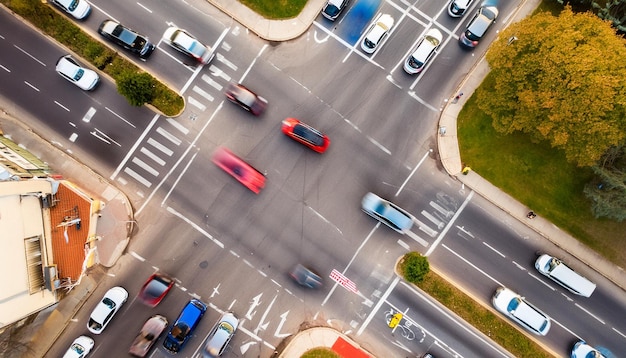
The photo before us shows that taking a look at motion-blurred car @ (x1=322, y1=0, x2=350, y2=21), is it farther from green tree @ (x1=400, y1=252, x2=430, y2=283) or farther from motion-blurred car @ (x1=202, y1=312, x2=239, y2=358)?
motion-blurred car @ (x1=202, y1=312, x2=239, y2=358)

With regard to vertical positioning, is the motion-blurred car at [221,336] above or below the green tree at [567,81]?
below

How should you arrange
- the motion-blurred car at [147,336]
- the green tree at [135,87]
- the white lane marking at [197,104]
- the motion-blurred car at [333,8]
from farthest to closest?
the white lane marking at [197,104] < the motion-blurred car at [333,8] < the motion-blurred car at [147,336] < the green tree at [135,87]

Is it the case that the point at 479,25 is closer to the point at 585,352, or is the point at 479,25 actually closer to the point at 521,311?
the point at 521,311

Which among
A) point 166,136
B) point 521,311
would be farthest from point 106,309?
point 521,311

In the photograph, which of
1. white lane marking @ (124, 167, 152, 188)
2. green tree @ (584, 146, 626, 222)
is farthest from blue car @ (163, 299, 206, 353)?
green tree @ (584, 146, 626, 222)

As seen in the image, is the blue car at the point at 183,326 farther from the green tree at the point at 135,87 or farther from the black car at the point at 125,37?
the black car at the point at 125,37

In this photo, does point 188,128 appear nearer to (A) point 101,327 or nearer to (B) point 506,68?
(A) point 101,327

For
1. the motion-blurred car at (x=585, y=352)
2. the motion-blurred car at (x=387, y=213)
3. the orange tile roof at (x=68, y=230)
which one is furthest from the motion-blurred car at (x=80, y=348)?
the motion-blurred car at (x=585, y=352)
